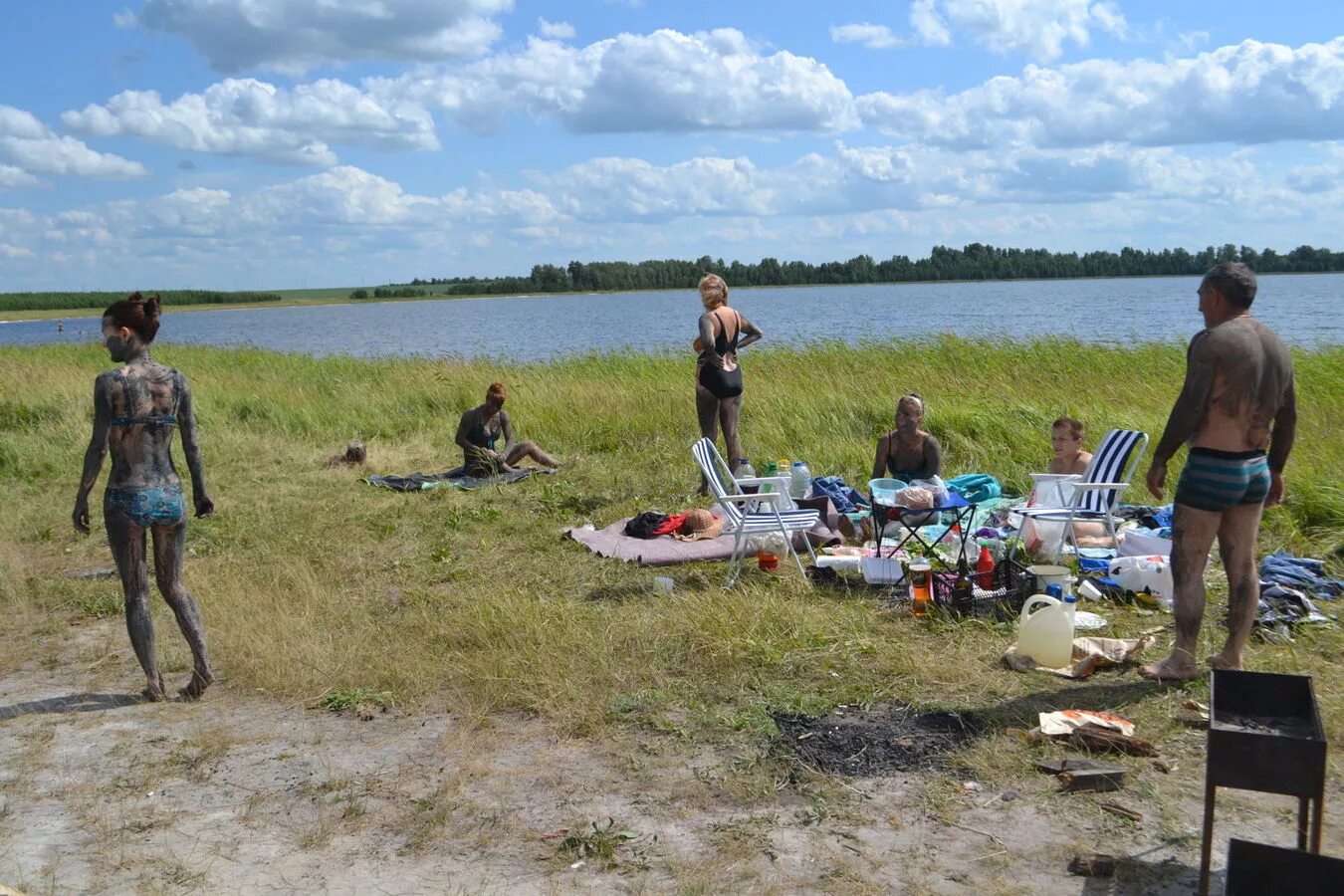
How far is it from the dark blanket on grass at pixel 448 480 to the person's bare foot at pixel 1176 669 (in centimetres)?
662

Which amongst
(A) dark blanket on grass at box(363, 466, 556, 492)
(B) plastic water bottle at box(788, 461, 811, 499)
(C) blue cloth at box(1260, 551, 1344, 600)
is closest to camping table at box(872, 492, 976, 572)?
(B) plastic water bottle at box(788, 461, 811, 499)

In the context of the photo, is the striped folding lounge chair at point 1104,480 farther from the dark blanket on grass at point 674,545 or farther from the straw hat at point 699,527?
the straw hat at point 699,527

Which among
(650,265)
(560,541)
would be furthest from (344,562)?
(650,265)

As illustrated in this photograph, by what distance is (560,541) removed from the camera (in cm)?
816

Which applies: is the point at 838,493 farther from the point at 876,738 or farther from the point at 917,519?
the point at 876,738

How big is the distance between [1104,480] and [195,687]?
5.55 metres

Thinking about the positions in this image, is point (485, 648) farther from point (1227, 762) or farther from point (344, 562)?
point (1227, 762)

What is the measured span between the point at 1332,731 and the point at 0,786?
4.94 metres

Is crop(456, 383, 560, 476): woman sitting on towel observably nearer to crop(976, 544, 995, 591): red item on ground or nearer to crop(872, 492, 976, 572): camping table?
crop(872, 492, 976, 572): camping table

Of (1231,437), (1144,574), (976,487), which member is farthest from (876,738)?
(976,487)

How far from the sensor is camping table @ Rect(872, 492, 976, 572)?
6477mm

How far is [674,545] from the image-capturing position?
7.73 m

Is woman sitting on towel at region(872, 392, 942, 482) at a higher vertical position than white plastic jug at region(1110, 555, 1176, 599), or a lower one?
higher

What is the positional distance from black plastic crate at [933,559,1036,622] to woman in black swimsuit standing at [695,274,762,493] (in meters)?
3.04
